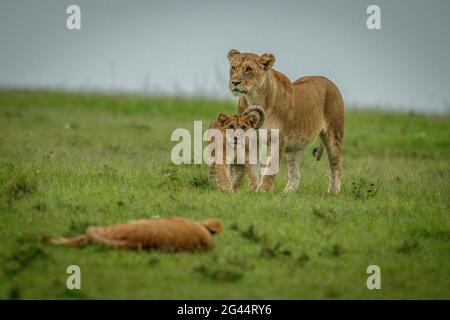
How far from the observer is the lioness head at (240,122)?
1152cm

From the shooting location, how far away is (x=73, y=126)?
1942 centimetres

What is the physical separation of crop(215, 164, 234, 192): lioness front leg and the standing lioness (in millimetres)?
463

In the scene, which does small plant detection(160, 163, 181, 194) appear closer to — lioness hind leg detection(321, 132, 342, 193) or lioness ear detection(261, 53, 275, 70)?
lioness ear detection(261, 53, 275, 70)

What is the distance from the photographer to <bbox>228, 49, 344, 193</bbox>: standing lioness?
12.1 metres

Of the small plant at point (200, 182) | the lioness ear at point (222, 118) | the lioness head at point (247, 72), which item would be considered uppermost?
the lioness head at point (247, 72)

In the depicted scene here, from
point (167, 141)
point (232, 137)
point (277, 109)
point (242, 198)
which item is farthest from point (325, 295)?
point (167, 141)

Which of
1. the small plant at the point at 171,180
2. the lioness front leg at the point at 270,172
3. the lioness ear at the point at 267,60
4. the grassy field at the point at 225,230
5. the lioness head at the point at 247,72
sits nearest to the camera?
the grassy field at the point at 225,230

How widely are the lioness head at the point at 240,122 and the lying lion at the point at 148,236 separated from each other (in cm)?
288

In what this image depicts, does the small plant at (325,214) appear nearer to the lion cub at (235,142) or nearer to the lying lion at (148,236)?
the lion cub at (235,142)

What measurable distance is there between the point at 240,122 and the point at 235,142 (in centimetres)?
22

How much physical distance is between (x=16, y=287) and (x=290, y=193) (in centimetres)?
424

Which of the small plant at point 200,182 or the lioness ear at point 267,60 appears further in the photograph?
the lioness ear at point 267,60

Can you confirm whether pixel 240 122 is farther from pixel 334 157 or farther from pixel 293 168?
pixel 334 157

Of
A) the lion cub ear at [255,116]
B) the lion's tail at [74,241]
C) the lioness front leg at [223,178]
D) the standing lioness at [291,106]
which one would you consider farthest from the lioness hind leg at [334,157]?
the lion's tail at [74,241]
